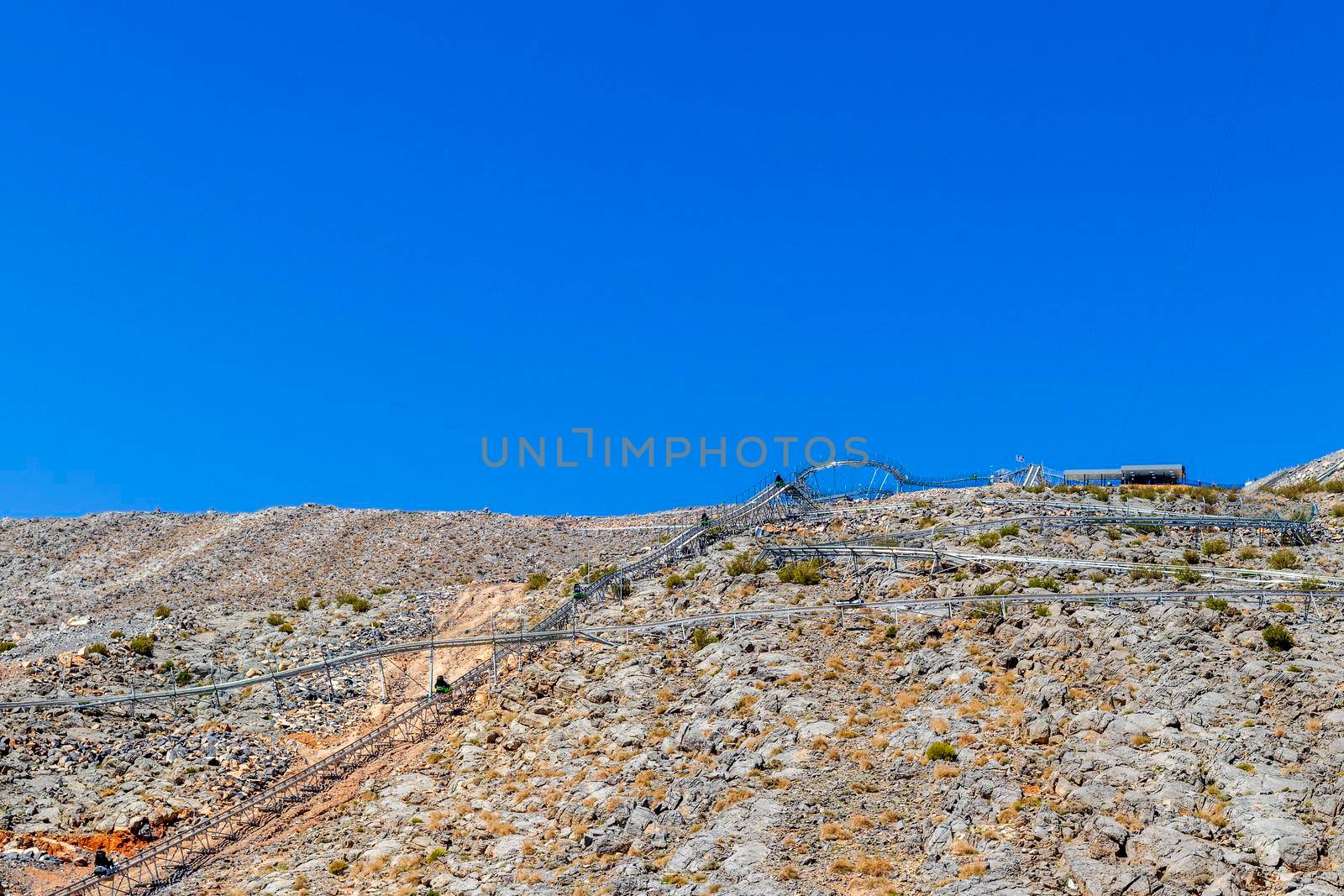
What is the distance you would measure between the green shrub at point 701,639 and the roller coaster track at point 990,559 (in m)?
8.81

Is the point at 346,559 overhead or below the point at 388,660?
overhead

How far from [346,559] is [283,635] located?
1926cm

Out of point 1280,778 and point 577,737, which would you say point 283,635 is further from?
point 1280,778

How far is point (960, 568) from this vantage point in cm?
4422

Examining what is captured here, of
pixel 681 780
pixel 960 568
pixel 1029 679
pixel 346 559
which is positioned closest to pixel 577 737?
pixel 681 780

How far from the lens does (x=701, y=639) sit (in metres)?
39.8

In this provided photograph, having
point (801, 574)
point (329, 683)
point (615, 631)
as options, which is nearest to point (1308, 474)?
point (801, 574)

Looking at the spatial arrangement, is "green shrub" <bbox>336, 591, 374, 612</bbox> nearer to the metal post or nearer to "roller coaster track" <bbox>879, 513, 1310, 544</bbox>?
the metal post

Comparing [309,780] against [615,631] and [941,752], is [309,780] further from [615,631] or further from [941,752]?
[941,752]

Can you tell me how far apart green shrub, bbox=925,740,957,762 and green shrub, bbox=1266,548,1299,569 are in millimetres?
21875

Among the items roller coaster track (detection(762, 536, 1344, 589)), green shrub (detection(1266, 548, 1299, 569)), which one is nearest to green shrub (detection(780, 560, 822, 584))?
roller coaster track (detection(762, 536, 1344, 589))

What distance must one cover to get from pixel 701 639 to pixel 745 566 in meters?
8.08

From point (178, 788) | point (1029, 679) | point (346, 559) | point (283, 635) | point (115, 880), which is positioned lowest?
point (115, 880)

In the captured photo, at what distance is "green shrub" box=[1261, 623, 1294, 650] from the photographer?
102 feet
